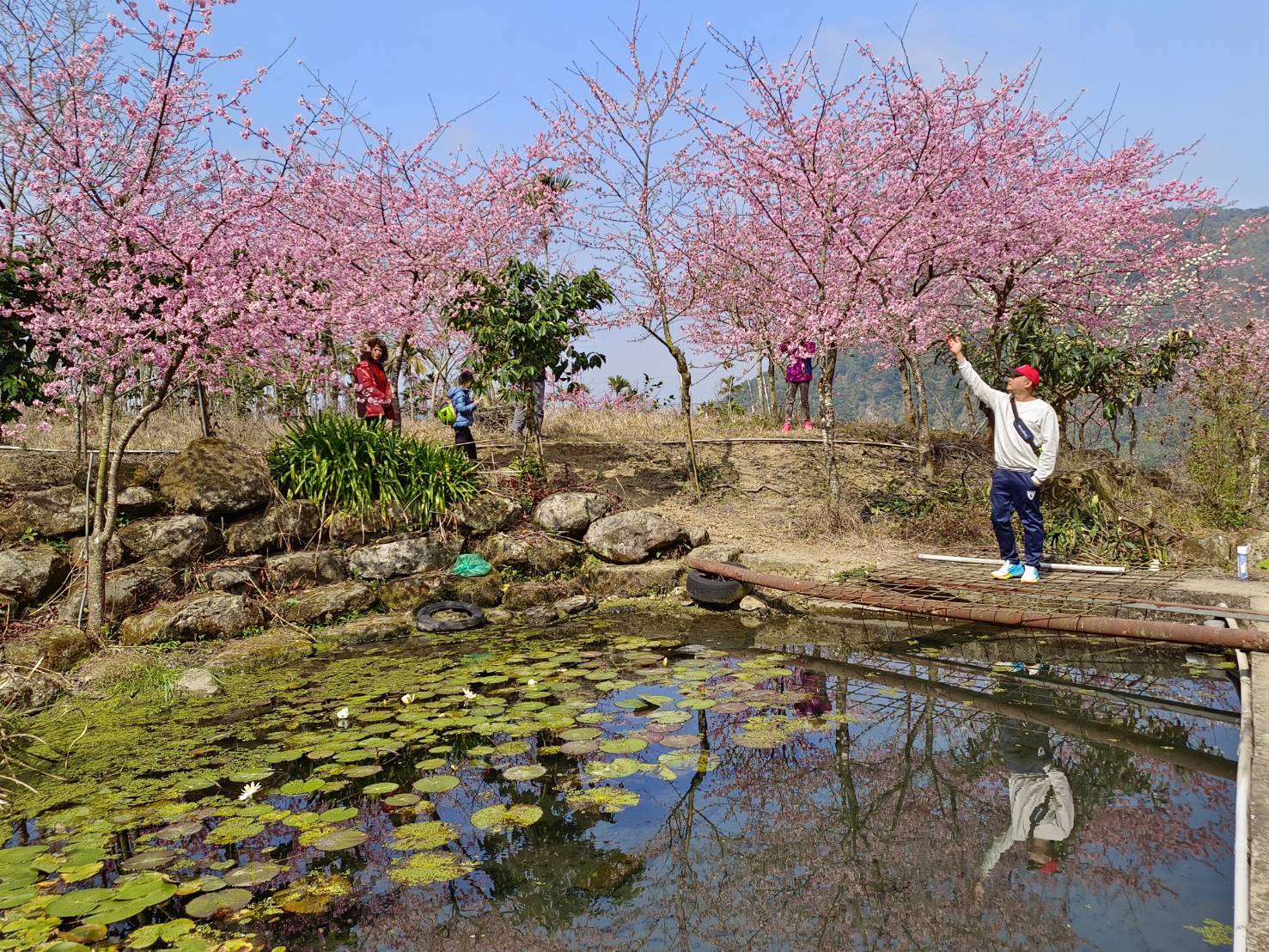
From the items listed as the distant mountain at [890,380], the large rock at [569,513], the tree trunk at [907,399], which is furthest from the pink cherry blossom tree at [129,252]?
the distant mountain at [890,380]

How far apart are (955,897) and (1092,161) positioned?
1415 cm

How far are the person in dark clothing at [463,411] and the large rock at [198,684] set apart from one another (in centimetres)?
480

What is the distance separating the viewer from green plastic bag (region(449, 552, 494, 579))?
890cm

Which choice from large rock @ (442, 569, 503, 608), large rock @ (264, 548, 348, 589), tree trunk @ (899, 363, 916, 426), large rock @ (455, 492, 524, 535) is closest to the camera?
large rock @ (264, 548, 348, 589)

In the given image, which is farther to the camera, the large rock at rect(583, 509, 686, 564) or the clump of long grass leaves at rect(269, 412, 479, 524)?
the large rock at rect(583, 509, 686, 564)

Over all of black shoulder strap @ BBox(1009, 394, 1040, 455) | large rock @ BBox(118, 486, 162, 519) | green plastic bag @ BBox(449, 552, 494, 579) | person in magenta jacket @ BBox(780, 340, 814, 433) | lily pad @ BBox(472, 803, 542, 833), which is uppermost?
person in magenta jacket @ BBox(780, 340, 814, 433)

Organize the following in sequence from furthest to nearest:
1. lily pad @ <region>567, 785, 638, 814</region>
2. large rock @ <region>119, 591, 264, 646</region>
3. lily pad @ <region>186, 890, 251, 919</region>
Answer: large rock @ <region>119, 591, 264, 646</region>, lily pad @ <region>567, 785, 638, 814</region>, lily pad @ <region>186, 890, 251, 919</region>

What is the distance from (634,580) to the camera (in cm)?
902

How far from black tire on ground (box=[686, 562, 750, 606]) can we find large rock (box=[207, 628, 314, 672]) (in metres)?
4.03

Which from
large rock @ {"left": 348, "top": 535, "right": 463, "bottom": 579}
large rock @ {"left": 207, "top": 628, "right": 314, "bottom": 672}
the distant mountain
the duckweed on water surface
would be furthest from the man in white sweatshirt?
the distant mountain

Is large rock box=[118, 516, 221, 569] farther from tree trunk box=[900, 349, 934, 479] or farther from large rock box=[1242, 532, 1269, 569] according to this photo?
large rock box=[1242, 532, 1269, 569]

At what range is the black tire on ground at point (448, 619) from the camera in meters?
7.90

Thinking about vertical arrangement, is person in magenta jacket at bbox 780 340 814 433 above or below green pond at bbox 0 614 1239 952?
above

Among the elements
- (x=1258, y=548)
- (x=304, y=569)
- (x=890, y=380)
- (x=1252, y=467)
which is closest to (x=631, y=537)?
(x=304, y=569)
